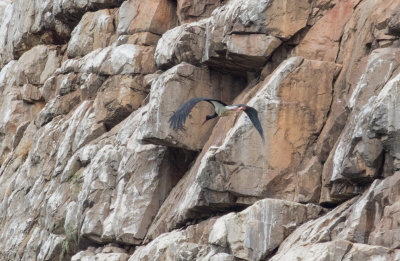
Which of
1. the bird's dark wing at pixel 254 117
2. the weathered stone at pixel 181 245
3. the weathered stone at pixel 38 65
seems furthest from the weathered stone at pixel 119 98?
the weathered stone at pixel 38 65

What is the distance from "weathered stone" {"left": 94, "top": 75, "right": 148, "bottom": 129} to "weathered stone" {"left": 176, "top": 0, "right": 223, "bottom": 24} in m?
1.84

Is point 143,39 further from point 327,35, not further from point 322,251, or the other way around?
point 322,251

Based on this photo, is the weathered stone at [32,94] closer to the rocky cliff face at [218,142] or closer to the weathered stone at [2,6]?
the rocky cliff face at [218,142]

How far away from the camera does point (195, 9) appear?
853 inches

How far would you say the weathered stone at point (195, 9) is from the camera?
70.3ft

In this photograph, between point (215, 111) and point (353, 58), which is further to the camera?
point (215, 111)

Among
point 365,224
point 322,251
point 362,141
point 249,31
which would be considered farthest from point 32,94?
point 322,251

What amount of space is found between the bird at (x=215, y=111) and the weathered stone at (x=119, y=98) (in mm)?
4163

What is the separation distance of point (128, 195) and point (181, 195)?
1588 millimetres

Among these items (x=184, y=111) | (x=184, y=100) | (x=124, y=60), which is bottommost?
(x=184, y=111)

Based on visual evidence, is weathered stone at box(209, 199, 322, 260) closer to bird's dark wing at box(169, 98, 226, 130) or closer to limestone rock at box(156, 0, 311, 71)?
bird's dark wing at box(169, 98, 226, 130)

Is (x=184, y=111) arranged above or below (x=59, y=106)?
below

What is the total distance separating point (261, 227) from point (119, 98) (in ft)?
27.5

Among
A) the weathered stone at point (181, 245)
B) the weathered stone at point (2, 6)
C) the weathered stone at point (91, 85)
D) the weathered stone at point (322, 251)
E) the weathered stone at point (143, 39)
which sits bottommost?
the weathered stone at point (181, 245)
